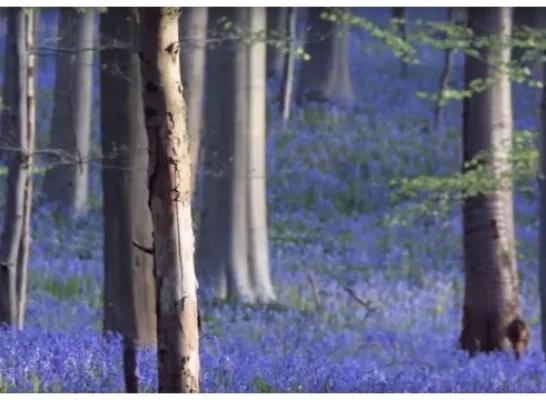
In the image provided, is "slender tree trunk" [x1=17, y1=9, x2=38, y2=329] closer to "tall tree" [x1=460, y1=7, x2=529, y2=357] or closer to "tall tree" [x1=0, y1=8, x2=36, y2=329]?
"tall tree" [x1=0, y1=8, x2=36, y2=329]

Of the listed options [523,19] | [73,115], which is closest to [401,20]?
[523,19]

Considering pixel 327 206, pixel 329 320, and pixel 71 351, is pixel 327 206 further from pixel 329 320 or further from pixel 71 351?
pixel 71 351

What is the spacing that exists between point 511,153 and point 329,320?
189cm

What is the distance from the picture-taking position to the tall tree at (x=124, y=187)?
8406mm

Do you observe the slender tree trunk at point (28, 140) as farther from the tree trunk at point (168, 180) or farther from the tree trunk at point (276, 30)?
the tree trunk at point (168, 180)

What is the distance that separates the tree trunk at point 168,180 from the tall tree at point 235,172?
3968mm

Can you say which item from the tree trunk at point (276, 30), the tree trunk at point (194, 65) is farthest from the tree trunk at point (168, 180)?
the tree trunk at point (276, 30)

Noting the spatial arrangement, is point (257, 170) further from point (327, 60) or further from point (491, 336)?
point (491, 336)

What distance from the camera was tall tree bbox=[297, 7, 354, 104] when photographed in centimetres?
958

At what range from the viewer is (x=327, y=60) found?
11.3m

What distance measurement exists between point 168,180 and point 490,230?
410cm

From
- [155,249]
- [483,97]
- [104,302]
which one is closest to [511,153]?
[483,97]

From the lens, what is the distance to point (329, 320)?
30.9ft

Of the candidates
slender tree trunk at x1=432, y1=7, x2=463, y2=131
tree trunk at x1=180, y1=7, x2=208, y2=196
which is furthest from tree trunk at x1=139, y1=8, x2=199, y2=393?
slender tree trunk at x1=432, y1=7, x2=463, y2=131
